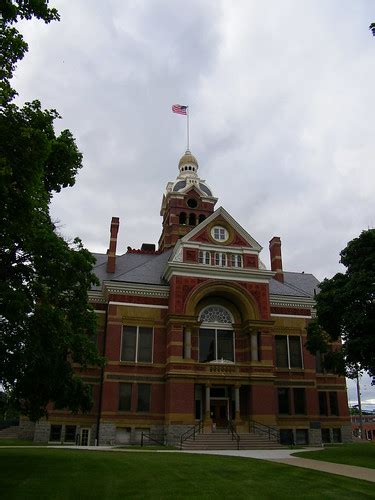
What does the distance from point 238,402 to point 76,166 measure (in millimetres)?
24337

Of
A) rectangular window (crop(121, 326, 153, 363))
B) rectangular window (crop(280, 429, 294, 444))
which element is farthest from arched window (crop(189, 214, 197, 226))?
rectangular window (crop(280, 429, 294, 444))

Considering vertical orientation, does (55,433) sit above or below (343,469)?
above

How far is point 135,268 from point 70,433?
13916 millimetres

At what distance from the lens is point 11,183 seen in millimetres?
12219

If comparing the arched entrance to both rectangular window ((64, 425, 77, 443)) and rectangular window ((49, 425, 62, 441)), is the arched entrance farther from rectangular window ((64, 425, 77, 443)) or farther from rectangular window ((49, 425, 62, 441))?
rectangular window ((49, 425, 62, 441))

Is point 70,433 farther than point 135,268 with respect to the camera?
No

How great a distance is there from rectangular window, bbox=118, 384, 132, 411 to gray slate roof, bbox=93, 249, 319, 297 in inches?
320

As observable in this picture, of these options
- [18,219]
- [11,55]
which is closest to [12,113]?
[11,55]

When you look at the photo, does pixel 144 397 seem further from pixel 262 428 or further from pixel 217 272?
pixel 217 272

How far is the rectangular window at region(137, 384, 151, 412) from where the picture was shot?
35.3 m

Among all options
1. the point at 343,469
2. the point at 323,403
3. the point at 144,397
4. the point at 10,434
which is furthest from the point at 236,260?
the point at 10,434

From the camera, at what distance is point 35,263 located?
16.3 m

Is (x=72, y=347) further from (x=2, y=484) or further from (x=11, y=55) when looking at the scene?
(x=11, y=55)

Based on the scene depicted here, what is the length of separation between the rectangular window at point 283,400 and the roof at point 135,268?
13.2m
